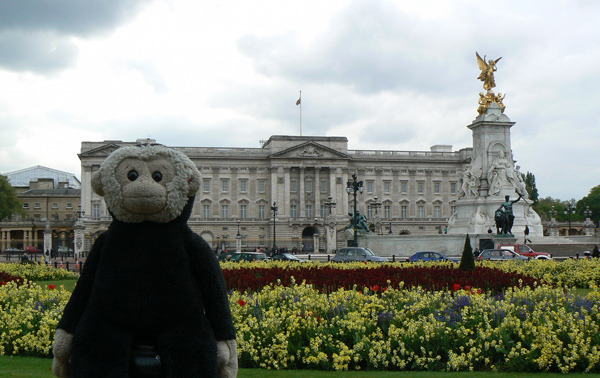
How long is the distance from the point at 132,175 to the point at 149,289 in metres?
0.90

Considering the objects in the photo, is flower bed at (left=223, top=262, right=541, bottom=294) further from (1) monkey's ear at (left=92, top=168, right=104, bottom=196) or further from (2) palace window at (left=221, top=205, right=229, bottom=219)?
(2) palace window at (left=221, top=205, right=229, bottom=219)

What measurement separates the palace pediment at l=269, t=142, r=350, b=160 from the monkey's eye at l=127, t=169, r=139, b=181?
3326 inches

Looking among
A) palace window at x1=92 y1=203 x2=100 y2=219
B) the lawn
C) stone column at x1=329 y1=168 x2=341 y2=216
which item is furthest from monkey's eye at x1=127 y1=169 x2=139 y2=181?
palace window at x1=92 y1=203 x2=100 y2=219

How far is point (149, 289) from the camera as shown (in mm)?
4793

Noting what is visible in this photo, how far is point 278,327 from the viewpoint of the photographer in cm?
995

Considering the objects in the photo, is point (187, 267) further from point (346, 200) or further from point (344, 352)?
point (346, 200)

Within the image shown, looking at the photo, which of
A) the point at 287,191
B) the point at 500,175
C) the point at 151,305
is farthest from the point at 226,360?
the point at 287,191

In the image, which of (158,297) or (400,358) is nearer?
(158,297)

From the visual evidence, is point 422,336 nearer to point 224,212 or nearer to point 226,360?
point 226,360

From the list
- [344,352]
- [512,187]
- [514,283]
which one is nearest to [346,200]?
[512,187]

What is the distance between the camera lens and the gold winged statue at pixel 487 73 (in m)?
43.0

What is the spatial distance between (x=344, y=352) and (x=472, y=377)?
1831mm

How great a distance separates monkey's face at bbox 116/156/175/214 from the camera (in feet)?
15.6

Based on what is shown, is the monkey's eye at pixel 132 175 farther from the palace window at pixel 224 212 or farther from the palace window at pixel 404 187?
the palace window at pixel 404 187
